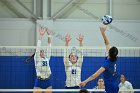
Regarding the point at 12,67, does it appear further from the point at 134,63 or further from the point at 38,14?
the point at 134,63

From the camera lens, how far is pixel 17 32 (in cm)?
1502

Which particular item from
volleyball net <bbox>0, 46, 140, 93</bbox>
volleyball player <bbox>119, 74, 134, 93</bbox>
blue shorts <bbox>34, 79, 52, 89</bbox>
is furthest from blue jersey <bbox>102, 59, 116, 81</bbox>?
volleyball net <bbox>0, 46, 140, 93</bbox>

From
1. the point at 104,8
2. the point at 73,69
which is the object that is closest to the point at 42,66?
the point at 73,69

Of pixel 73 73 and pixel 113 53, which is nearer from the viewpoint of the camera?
pixel 113 53

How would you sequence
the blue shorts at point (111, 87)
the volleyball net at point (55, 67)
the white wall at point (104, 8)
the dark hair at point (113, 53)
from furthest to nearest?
the white wall at point (104, 8), the volleyball net at point (55, 67), the blue shorts at point (111, 87), the dark hair at point (113, 53)

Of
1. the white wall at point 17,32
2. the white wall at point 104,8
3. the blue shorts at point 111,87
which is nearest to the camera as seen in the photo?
the blue shorts at point 111,87

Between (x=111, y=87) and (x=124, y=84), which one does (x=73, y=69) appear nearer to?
(x=124, y=84)

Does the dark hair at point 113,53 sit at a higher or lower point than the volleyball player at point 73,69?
higher

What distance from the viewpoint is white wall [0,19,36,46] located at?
14969mm

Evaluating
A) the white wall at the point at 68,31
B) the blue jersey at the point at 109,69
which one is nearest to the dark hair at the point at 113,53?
the blue jersey at the point at 109,69

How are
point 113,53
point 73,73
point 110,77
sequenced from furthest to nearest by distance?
point 73,73, point 110,77, point 113,53

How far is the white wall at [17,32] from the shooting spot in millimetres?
14969

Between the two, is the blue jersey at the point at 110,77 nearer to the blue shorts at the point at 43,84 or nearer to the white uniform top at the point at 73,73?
the white uniform top at the point at 73,73

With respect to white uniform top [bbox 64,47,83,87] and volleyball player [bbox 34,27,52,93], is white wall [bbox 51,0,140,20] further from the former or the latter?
volleyball player [bbox 34,27,52,93]
